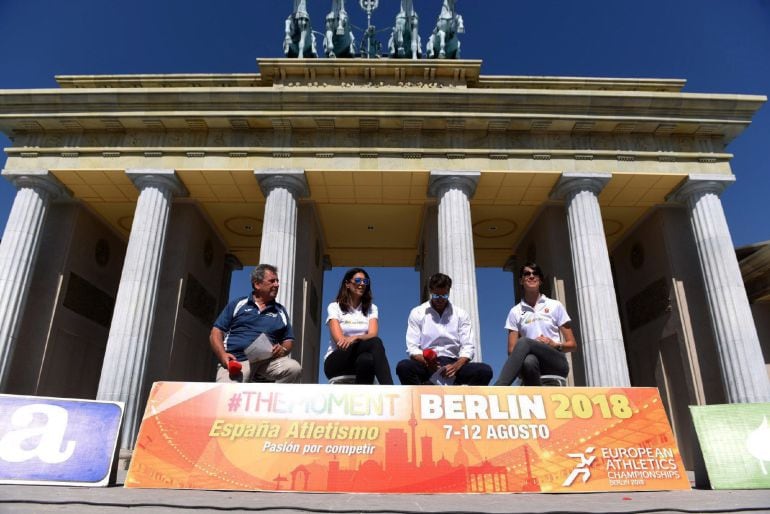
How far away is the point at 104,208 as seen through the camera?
59.4 feet

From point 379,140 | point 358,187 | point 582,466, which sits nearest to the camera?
point 582,466

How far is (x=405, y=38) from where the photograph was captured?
2003 centimetres

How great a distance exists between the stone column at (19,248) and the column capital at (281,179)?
7.04 meters

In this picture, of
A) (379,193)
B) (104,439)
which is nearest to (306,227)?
(379,193)

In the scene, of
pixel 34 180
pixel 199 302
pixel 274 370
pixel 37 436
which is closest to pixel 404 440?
pixel 274 370

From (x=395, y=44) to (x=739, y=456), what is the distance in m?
18.9

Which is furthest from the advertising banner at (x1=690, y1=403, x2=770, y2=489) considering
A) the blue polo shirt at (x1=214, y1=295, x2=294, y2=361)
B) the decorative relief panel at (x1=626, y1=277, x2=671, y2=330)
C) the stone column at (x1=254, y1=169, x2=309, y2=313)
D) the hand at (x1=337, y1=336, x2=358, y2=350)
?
the decorative relief panel at (x1=626, y1=277, x2=671, y2=330)

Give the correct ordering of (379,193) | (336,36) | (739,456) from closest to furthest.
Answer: (739,456)
(379,193)
(336,36)

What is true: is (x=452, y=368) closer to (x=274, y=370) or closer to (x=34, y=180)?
(x=274, y=370)

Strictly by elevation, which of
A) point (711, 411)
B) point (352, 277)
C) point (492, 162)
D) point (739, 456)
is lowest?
point (739, 456)

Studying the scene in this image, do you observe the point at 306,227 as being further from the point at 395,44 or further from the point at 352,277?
the point at 352,277

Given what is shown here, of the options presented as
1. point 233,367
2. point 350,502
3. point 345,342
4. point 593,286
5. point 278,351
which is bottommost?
point 350,502

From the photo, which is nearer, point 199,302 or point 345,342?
point 345,342

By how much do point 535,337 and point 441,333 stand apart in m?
1.44
